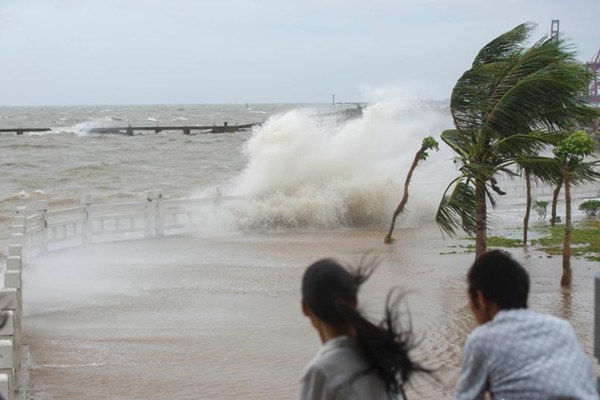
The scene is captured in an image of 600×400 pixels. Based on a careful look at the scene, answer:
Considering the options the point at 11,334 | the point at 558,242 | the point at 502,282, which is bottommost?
the point at 558,242

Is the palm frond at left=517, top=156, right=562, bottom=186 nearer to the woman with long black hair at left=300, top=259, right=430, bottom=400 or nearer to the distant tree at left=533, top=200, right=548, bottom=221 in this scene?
the distant tree at left=533, top=200, right=548, bottom=221

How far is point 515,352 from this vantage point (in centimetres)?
343

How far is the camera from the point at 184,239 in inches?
781

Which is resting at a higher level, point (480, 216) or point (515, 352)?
point (515, 352)

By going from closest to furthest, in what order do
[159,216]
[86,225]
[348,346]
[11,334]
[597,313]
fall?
[348,346], [597,313], [11,334], [86,225], [159,216]

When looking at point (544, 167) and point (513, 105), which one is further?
point (544, 167)

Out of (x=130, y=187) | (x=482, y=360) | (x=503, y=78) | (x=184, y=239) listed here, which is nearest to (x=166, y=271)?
(x=184, y=239)

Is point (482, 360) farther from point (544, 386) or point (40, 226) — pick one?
point (40, 226)

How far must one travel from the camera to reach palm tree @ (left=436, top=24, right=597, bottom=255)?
515 inches

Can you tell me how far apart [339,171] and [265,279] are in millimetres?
11554

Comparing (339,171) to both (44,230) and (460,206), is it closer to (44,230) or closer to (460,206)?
(44,230)

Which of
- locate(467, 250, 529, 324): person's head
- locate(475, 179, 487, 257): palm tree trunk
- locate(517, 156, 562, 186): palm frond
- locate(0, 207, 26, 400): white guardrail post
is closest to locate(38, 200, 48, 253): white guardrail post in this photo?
locate(0, 207, 26, 400): white guardrail post

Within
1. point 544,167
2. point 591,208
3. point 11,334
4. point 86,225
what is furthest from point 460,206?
point 591,208

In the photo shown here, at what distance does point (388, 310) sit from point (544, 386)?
0.65 metres
